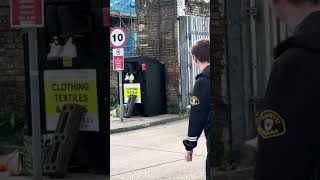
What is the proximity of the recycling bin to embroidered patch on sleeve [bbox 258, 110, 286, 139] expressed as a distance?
15898 mm

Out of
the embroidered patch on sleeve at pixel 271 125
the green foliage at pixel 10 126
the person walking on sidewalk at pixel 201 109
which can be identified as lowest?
the green foliage at pixel 10 126

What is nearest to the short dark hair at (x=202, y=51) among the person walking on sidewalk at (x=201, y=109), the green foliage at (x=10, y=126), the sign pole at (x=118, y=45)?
the person walking on sidewalk at (x=201, y=109)

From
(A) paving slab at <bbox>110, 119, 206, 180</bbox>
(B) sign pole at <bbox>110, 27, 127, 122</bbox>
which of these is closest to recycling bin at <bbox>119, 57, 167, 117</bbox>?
(B) sign pole at <bbox>110, 27, 127, 122</bbox>

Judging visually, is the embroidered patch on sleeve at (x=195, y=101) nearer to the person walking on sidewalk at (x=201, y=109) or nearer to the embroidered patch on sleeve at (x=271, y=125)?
the person walking on sidewalk at (x=201, y=109)

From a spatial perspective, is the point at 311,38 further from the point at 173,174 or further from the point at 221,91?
the point at 173,174

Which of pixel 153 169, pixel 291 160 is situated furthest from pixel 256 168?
pixel 153 169

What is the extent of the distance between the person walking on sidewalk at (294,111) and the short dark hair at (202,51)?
4154mm

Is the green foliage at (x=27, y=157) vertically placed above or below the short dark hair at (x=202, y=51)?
below

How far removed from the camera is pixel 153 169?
925 centimetres

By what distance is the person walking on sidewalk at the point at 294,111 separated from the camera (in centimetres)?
150

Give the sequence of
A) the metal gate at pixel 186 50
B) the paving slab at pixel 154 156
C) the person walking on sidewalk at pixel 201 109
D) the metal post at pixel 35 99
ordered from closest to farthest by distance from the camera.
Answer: the person walking on sidewalk at pixel 201 109
the metal post at pixel 35 99
the paving slab at pixel 154 156
the metal gate at pixel 186 50

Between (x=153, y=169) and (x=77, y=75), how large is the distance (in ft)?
6.44

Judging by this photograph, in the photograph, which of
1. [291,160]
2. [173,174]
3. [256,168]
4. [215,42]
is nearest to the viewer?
[291,160]

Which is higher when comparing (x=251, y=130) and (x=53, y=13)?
(x=53, y=13)
